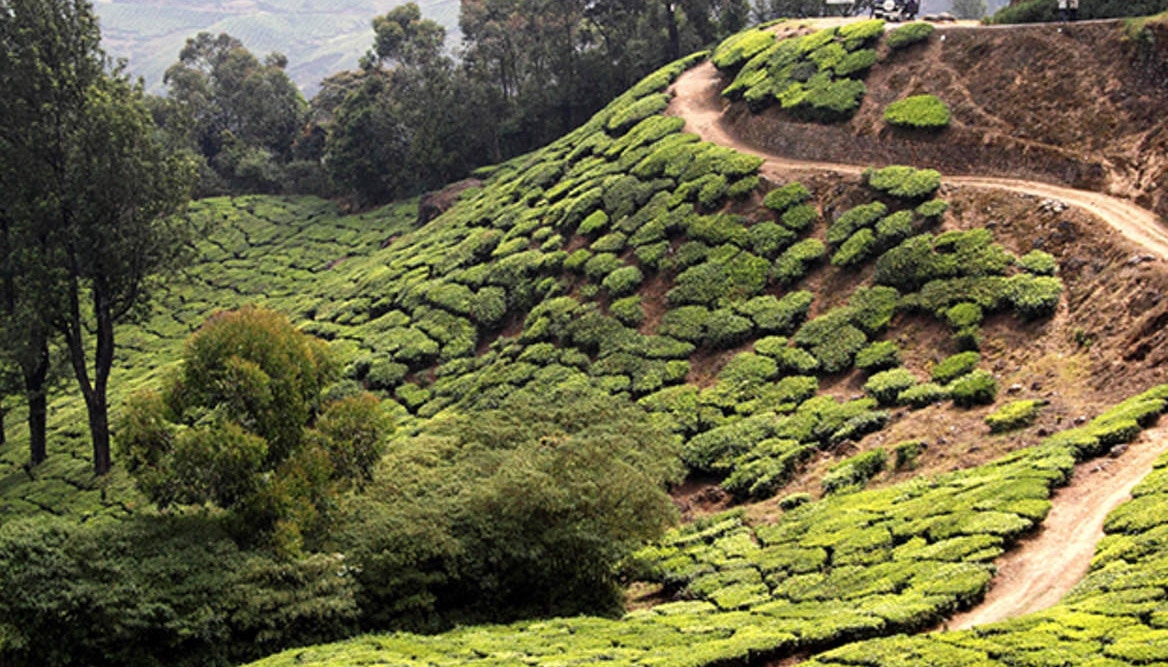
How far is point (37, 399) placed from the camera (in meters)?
39.0

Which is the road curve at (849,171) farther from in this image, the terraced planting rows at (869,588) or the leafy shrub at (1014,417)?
the terraced planting rows at (869,588)

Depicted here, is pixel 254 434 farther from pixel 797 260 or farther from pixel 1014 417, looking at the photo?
pixel 797 260

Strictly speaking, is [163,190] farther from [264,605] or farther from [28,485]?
[264,605]

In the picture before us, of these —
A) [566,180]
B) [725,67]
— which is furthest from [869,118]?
[566,180]

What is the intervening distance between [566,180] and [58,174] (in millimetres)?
22403

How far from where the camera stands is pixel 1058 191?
32062mm

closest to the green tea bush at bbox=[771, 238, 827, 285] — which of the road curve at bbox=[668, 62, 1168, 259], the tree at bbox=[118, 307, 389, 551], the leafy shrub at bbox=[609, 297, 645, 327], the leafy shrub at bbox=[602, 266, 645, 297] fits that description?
the road curve at bbox=[668, 62, 1168, 259]

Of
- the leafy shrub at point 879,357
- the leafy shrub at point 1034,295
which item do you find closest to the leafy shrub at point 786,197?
the leafy shrub at point 879,357

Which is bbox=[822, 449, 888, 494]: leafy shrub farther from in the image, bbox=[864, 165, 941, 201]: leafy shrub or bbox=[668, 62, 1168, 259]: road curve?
bbox=[864, 165, 941, 201]: leafy shrub

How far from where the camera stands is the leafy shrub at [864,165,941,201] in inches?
1335

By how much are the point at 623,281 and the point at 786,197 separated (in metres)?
6.88

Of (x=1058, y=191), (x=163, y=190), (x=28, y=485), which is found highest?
(x=163, y=190)

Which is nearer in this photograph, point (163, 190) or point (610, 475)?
point (610, 475)

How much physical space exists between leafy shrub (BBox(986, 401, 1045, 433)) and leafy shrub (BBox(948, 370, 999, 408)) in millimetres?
1002
